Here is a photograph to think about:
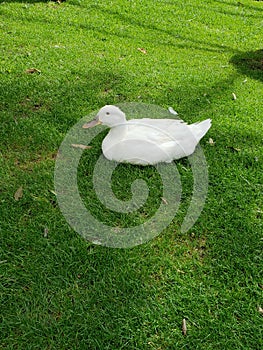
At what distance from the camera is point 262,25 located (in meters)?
7.30

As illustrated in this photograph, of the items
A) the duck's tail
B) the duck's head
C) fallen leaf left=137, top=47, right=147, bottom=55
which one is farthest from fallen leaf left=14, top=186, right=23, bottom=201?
fallen leaf left=137, top=47, right=147, bottom=55

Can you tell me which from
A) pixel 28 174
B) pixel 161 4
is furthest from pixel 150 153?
pixel 161 4

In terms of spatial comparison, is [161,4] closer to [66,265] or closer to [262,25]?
[262,25]

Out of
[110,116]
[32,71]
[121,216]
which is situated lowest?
[32,71]

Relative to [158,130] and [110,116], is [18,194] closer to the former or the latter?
[110,116]

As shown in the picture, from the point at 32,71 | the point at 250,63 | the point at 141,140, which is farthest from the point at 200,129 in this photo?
the point at 250,63

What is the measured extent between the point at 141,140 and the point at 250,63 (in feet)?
11.2

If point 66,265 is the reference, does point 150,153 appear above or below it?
above

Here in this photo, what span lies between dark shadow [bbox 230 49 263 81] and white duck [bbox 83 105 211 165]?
100 inches

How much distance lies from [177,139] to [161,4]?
506 cm

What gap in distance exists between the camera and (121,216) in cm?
283

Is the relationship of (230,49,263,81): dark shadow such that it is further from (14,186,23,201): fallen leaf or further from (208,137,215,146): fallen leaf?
(14,186,23,201): fallen leaf

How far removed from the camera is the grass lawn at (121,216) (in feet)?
7.30

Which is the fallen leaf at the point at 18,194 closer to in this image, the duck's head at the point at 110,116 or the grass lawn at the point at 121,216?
the grass lawn at the point at 121,216
